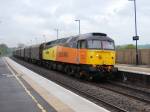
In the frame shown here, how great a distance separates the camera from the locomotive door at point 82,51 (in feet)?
89.0

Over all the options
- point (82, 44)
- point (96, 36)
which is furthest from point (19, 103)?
point (96, 36)

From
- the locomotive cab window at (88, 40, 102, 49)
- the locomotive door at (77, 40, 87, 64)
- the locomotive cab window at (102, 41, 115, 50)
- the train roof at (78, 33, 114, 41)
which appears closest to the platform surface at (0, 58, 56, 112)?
the locomotive door at (77, 40, 87, 64)

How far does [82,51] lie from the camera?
27.5 meters

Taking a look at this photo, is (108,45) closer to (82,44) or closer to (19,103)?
(82,44)

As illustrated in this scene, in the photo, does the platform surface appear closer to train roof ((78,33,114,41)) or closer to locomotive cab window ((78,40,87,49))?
locomotive cab window ((78,40,87,49))

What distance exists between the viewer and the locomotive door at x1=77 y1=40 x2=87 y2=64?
2714cm

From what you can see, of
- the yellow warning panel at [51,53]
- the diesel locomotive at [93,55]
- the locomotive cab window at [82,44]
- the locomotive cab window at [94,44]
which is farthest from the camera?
the yellow warning panel at [51,53]

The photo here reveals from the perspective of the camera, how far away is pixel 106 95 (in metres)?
20.2

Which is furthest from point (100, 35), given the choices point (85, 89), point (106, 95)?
point (106, 95)

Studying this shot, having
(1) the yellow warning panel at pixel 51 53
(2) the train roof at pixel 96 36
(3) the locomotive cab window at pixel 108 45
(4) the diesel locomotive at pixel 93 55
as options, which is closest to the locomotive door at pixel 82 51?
(4) the diesel locomotive at pixel 93 55

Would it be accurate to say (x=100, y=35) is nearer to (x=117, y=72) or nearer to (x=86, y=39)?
(x=86, y=39)

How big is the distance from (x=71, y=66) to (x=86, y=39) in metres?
4.67

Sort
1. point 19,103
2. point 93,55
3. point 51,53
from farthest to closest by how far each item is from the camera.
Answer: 1. point 51,53
2. point 93,55
3. point 19,103

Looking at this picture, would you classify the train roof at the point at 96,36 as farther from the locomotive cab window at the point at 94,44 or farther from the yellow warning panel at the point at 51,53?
the yellow warning panel at the point at 51,53
